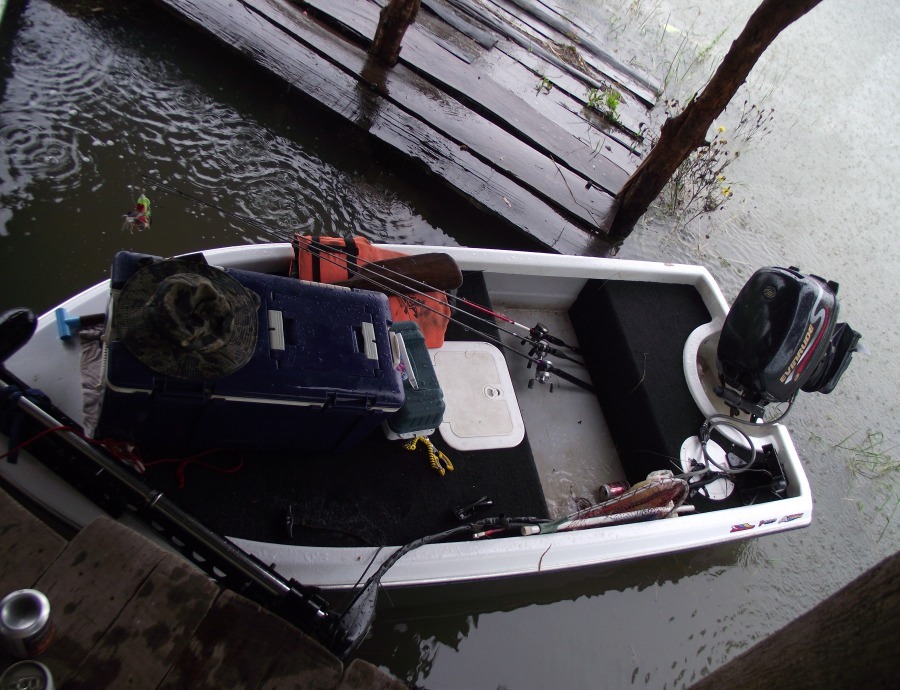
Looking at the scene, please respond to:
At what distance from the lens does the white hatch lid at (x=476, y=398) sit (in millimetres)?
2793

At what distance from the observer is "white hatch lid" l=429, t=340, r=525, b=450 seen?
2.79 meters

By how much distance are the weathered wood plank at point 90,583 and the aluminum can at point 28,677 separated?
7 cm

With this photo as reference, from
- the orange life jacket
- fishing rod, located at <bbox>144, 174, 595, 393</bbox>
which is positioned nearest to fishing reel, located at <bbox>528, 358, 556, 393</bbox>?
fishing rod, located at <bbox>144, 174, 595, 393</bbox>

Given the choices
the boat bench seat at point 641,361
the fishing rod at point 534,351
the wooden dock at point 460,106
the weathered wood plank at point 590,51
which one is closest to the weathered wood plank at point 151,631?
the fishing rod at point 534,351

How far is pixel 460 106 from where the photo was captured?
4984 millimetres

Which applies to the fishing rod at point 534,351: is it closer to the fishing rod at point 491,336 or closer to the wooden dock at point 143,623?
the fishing rod at point 491,336

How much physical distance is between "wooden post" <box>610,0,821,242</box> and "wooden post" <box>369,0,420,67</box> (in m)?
1.96

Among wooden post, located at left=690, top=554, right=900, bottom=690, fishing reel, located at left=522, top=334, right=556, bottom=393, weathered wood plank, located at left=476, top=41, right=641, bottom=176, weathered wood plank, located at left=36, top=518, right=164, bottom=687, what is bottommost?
fishing reel, located at left=522, top=334, right=556, bottom=393

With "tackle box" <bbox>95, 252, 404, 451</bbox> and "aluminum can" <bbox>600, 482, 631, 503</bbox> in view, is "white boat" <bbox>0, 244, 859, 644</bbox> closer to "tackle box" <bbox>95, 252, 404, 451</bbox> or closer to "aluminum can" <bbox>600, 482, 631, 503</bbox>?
"aluminum can" <bbox>600, 482, 631, 503</bbox>

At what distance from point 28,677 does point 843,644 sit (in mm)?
1293

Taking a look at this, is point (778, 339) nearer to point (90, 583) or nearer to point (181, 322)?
point (181, 322)

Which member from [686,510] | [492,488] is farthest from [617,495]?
[492,488]

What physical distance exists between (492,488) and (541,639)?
2.90ft

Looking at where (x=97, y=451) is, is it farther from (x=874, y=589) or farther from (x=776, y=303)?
(x=776, y=303)
